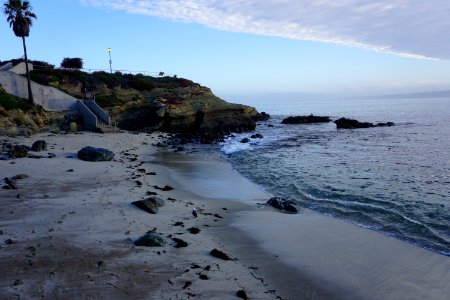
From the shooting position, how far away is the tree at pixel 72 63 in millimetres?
58688

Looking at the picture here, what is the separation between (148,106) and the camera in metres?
46.3

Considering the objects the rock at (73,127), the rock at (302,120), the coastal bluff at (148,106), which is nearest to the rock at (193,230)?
the rock at (73,127)

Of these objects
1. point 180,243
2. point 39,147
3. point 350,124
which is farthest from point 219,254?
point 350,124

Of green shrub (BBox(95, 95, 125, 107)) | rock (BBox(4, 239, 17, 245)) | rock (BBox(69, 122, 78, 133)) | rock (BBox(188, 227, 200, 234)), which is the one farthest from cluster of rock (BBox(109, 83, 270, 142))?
rock (BBox(4, 239, 17, 245))

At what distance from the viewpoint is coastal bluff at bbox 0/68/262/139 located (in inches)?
1731

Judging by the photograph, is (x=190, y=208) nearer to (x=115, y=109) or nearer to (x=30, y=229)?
(x=30, y=229)

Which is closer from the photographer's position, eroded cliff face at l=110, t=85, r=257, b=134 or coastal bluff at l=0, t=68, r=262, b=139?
coastal bluff at l=0, t=68, r=262, b=139

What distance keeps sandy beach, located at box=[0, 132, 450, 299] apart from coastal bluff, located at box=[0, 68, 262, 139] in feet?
87.4

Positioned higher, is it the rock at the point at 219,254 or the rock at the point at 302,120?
the rock at the point at 302,120

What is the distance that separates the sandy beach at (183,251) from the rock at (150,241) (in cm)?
21

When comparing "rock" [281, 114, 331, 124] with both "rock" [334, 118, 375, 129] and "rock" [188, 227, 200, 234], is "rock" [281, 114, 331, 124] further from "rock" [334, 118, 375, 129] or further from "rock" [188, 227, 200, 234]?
"rock" [188, 227, 200, 234]

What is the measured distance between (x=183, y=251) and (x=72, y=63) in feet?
186

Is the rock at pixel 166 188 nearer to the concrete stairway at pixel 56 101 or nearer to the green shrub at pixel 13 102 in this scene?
the concrete stairway at pixel 56 101

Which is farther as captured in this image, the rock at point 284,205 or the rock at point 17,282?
the rock at point 284,205
